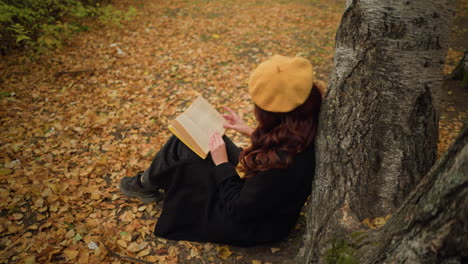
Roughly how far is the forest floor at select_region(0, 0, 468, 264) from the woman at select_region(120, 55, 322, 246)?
289 mm

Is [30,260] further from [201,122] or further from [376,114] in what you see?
[376,114]

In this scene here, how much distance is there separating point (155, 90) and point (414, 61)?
3.98 meters

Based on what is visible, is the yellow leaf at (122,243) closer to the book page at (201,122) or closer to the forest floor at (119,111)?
the forest floor at (119,111)

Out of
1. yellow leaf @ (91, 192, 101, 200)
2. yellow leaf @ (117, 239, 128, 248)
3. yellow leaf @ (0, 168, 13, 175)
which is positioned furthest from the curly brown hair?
yellow leaf @ (0, 168, 13, 175)

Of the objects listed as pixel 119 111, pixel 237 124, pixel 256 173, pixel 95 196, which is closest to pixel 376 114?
pixel 256 173

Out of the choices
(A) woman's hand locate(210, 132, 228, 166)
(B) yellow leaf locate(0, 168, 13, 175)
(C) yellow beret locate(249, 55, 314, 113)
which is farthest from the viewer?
(B) yellow leaf locate(0, 168, 13, 175)

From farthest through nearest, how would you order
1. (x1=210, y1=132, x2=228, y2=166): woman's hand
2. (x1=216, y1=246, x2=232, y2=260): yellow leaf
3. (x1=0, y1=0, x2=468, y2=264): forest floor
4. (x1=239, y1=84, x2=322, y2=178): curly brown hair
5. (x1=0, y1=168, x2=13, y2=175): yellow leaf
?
(x1=0, y1=168, x2=13, y2=175): yellow leaf, (x1=0, y1=0, x2=468, y2=264): forest floor, (x1=216, y1=246, x2=232, y2=260): yellow leaf, (x1=210, y1=132, x2=228, y2=166): woman's hand, (x1=239, y1=84, x2=322, y2=178): curly brown hair

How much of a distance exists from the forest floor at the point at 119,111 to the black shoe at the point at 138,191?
0.09 metres

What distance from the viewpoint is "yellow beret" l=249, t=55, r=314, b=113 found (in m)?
1.68

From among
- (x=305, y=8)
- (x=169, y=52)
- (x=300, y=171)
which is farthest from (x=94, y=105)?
(x=305, y=8)

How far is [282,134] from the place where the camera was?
1.79 meters

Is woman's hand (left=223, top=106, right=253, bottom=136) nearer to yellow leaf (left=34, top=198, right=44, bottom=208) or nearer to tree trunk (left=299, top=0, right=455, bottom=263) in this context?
tree trunk (left=299, top=0, right=455, bottom=263)

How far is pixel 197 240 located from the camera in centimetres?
241

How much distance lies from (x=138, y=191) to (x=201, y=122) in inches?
42.3
